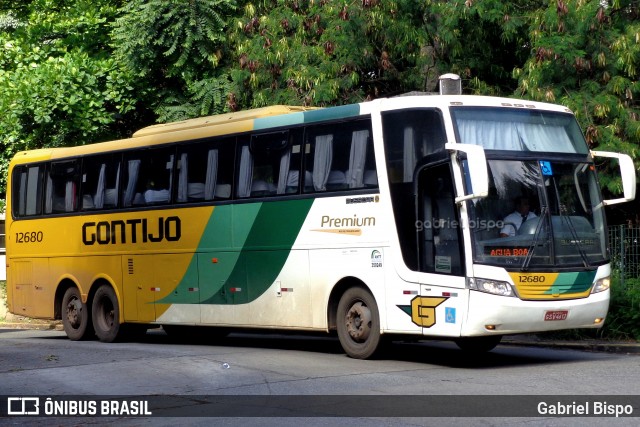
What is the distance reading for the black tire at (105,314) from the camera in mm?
21647

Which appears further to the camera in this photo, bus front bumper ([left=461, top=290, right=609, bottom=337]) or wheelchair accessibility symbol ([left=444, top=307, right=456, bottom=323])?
wheelchair accessibility symbol ([left=444, top=307, right=456, bottom=323])

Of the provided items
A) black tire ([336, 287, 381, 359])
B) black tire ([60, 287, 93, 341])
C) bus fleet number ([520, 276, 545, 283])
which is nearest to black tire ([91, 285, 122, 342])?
black tire ([60, 287, 93, 341])

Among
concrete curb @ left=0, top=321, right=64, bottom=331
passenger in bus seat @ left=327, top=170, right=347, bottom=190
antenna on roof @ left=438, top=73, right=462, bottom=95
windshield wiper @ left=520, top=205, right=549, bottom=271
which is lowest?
concrete curb @ left=0, top=321, right=64, bottom=331

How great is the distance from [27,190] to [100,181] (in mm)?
2626

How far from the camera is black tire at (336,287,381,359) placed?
52.3 feet

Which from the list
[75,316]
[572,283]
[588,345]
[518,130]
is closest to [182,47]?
[75,316]

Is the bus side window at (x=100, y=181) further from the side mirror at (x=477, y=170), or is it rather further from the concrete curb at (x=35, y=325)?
the side mirror at (x=477, y=170)

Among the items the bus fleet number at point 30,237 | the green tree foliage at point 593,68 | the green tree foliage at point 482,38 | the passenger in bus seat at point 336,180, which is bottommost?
the bus fleet number at point 30,237

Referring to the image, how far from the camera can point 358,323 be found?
1630 centimetres

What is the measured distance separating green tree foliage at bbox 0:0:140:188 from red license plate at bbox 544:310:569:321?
16470 millimetres

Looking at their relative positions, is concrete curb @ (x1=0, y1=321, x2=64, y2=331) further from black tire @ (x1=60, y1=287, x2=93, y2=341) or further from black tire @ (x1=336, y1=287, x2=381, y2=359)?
black tire @ (x1=336, y1=287, x2=381, y2=359)

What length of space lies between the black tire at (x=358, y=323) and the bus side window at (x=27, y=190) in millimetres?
9123

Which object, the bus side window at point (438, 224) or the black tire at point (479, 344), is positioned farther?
the black tire at point (479, 344)

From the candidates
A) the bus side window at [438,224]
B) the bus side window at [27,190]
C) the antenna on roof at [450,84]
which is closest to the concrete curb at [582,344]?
the bus side window at [438,224]
